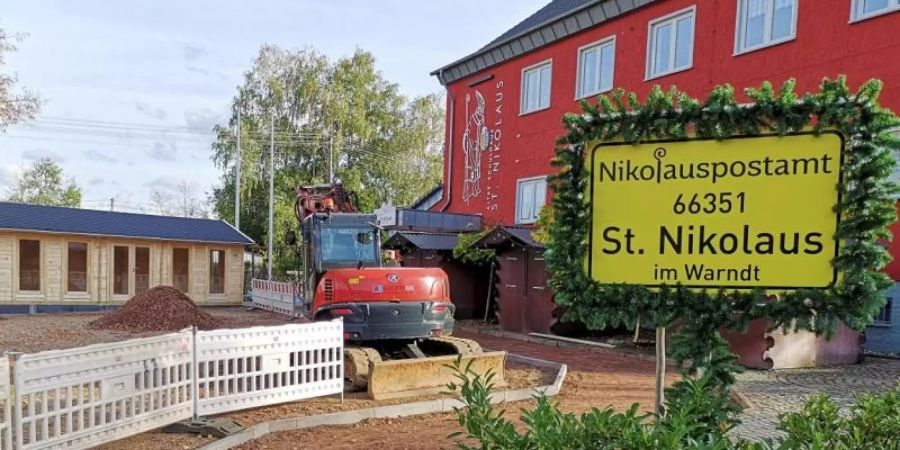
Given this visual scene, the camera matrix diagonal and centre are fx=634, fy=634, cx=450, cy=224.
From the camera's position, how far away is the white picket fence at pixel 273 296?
75.2 feet

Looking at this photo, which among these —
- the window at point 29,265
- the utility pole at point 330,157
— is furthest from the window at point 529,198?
the utility pole at point 330,157

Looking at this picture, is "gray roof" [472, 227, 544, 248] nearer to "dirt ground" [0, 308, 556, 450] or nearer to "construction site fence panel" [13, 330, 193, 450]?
"dirt ground" [0, 308, 556, 450]

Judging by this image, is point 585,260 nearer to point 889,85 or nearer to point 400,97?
point 889,85

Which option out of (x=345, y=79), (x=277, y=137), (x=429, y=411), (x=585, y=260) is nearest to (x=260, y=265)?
(x=277, y=137)

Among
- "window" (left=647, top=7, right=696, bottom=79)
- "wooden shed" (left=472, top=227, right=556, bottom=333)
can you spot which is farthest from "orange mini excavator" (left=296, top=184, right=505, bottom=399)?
"window" (left=647, top=7, right=696, bottom=79)

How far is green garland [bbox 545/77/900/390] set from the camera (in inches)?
104

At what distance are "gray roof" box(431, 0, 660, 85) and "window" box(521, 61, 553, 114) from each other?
705mm

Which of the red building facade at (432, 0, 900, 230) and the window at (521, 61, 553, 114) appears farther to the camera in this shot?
the window at (521, 61, 553, 114)

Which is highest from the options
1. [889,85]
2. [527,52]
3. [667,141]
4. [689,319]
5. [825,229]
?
[527,52]

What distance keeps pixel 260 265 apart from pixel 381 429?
35625 millimetres

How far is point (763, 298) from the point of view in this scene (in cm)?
285

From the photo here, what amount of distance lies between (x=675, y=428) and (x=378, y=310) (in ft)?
24.5

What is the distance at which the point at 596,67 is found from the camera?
1919 cm

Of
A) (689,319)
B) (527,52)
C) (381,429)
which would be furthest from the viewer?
(527,52)
